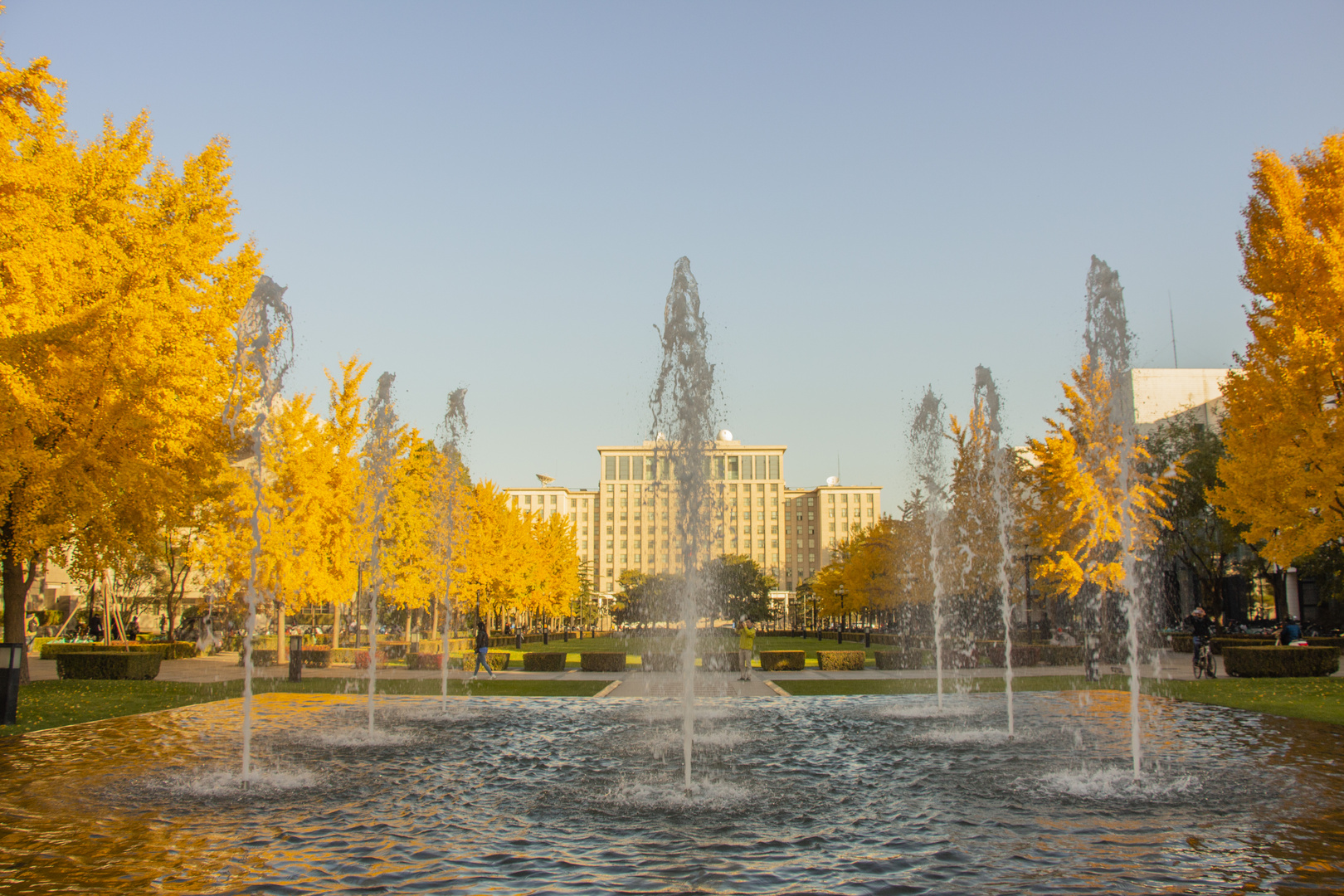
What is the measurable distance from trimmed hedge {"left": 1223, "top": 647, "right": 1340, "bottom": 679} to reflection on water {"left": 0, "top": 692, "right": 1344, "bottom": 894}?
32.8ft

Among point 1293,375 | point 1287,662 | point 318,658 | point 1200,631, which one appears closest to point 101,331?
point 318,658

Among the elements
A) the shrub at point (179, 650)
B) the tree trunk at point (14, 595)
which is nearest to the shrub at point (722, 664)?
the tree trunk at point (14, 595)

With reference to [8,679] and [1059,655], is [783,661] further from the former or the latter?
[8,679]

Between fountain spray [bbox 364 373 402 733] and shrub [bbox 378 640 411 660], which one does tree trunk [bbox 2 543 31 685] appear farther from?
shrub [bbox 378 640 411 660]

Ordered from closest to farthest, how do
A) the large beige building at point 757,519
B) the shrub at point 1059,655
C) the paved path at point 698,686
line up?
1. the paved path at point 698,686
2. the shrub at point 1059,655
3. the large beige building at point 757,519

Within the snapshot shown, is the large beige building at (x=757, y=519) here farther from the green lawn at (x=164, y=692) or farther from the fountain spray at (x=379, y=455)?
the green lawn at (x=164, y=692)

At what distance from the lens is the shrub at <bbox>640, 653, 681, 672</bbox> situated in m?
32.7

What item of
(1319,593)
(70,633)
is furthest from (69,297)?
(1319,593)

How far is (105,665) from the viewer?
24.8 m

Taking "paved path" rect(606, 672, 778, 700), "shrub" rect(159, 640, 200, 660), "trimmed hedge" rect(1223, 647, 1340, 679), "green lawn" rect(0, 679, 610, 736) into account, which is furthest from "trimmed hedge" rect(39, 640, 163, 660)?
"trimmed hedge" rect(1223, 647, 1340, 679)

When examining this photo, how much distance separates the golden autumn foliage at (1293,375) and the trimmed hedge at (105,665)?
2924 cm

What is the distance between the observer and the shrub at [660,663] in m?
32.7

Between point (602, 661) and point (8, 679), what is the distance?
1746cm

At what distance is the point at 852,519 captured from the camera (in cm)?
16800
